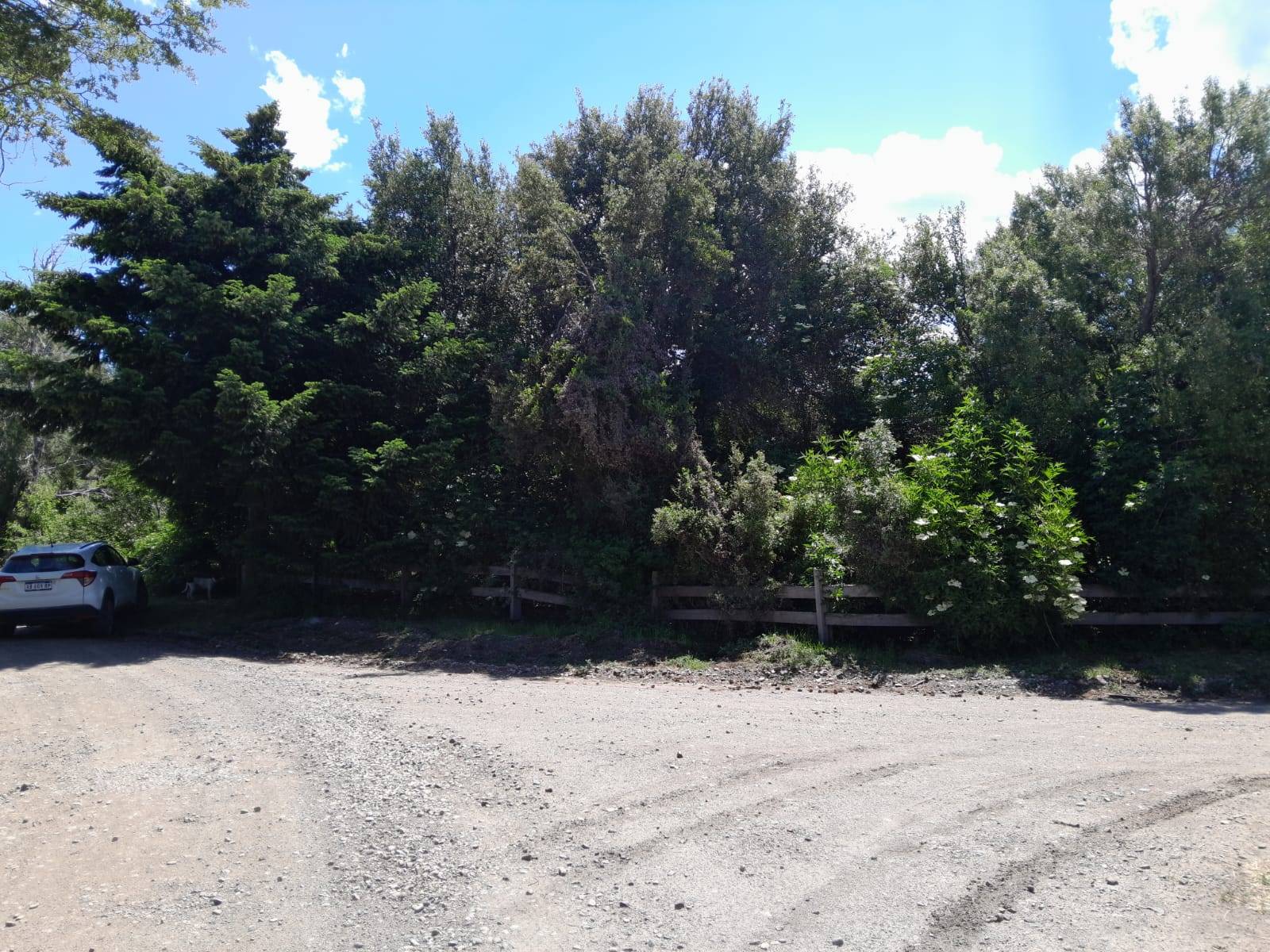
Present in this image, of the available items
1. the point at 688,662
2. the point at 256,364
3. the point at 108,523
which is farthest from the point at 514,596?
the point at 108,523

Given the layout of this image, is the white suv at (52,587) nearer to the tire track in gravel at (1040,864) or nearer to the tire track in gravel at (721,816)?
the tire track in gravel at (721,816)

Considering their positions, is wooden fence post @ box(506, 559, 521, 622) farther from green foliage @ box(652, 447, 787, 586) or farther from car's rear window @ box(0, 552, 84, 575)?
car's rear window @ box(0, 552, 84, 575)

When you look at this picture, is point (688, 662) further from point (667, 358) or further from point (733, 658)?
point (667, 358)

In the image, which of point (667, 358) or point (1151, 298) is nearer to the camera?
point (1151, 298)

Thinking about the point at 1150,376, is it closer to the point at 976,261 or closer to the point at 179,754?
the point at 976,261

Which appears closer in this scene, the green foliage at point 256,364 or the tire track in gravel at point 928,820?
the tire track in gravel at point 928,820

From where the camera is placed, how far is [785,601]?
13.6m

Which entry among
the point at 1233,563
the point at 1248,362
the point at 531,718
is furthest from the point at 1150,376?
the point at 531,718

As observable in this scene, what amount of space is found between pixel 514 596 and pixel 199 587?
8899 mm

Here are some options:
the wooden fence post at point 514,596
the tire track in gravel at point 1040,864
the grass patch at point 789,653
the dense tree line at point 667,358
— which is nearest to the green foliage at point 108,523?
the dense tree line at point 667,358

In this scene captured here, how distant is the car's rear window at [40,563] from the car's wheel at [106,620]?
3.14 ft

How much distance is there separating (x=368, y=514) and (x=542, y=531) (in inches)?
143

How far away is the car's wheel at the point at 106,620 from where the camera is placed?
15789 millimetres

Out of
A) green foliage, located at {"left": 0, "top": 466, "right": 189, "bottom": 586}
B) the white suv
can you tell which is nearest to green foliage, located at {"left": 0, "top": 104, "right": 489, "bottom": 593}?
the white suv
